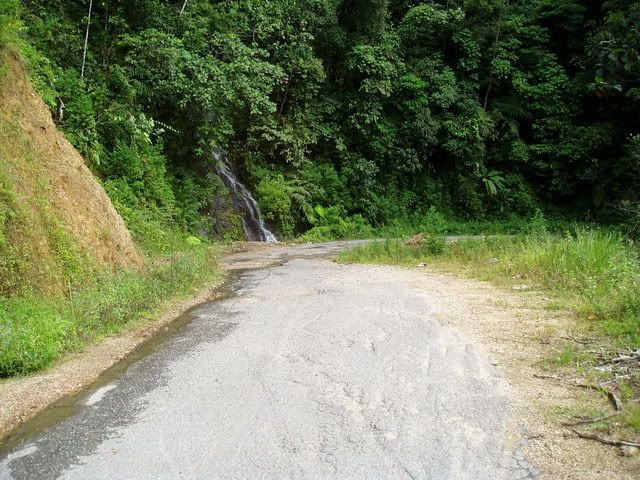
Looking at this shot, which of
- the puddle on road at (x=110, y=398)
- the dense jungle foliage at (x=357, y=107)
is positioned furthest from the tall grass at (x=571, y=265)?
the dense jungle foliage at (x=357, y=107)

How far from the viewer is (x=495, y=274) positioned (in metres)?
10.7

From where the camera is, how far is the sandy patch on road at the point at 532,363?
3.73m

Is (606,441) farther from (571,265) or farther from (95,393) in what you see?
(571,265)

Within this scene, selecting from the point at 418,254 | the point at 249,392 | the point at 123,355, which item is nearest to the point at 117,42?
the point at 418,254

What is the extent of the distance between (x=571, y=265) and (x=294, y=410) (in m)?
6.54

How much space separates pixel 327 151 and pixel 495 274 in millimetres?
16051

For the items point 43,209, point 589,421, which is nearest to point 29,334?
point 43,209

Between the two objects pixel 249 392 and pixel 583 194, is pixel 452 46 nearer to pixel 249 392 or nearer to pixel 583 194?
pixel 583 194

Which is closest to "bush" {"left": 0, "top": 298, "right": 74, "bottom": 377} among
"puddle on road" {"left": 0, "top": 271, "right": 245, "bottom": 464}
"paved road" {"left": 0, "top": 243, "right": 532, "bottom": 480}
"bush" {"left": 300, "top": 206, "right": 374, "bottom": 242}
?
"puddle on road" {"left": 0, "top": 271, "right": 245, "bottom": 464}

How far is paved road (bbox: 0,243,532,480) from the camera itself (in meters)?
3.96

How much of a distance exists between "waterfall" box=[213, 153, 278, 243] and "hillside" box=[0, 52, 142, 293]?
31.3 ft

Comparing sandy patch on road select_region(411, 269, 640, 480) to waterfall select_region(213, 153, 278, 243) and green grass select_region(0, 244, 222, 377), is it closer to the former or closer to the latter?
green grass select_region(0, 244, 222, 377)

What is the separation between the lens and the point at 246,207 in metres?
21.0

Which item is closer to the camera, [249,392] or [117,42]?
[249,392]
